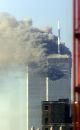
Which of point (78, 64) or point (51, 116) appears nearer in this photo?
point (78, 64)

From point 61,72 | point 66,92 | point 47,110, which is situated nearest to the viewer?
point 47,110

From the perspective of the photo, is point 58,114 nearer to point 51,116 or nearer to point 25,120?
point 51,116

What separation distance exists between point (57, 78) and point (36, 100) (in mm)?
311

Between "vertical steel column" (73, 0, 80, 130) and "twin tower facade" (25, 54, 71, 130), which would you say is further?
"twin tower facade" (25, 54, 71, 130)

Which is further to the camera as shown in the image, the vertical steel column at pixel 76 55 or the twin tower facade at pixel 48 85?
the twin tower facade at pixel 48 85

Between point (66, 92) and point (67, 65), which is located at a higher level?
point (67, 65)

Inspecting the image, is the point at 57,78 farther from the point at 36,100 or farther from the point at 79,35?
the point at 79,35

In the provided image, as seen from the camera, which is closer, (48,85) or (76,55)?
(76,55)

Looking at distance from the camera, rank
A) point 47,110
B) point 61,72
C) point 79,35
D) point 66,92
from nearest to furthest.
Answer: point 79,35, point 47,110, point 66,92, point 61,72

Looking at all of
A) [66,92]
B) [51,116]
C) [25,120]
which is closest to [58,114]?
[51,116]

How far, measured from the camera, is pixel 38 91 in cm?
453

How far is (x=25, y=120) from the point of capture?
434 centimetres

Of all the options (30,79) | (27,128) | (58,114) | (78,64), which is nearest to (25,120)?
(27,128)

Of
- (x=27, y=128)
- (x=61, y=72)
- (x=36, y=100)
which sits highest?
(x=61, y=72)
